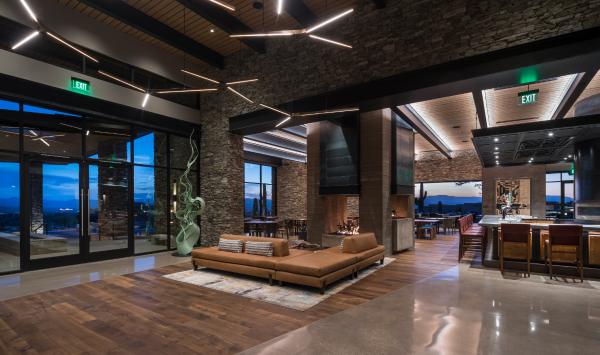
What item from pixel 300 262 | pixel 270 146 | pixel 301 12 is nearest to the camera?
pixel 300 262

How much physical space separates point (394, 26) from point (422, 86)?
145cm

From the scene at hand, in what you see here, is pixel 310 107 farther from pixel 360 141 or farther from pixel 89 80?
pixel 89 80

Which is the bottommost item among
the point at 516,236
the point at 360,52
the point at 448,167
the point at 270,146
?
the point at 516,236

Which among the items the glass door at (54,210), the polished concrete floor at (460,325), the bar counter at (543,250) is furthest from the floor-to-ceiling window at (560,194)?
the glass door at (54,210)

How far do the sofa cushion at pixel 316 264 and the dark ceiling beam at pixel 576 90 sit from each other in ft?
18.5

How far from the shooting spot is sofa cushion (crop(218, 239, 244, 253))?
6.25m

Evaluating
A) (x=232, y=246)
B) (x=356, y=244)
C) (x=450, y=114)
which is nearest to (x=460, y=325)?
(x=356, y=244)

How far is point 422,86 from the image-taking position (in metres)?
5.73

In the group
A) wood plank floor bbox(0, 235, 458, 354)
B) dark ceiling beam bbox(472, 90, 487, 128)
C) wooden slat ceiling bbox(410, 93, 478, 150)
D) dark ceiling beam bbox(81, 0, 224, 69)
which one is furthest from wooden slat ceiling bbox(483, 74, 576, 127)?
dark ceiling beam bbox(81, 0, 224, 69)

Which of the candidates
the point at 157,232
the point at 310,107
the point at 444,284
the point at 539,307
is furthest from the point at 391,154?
the point at 157,232

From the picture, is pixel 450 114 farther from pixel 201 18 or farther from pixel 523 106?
pixel 201 18

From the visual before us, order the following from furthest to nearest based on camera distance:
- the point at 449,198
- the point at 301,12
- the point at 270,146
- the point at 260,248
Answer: the point at 449,198 → the point at 270,146 → the point at 301,12 → the point at 260,248

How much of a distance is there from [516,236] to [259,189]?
13.1 meters

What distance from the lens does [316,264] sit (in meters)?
5.02
